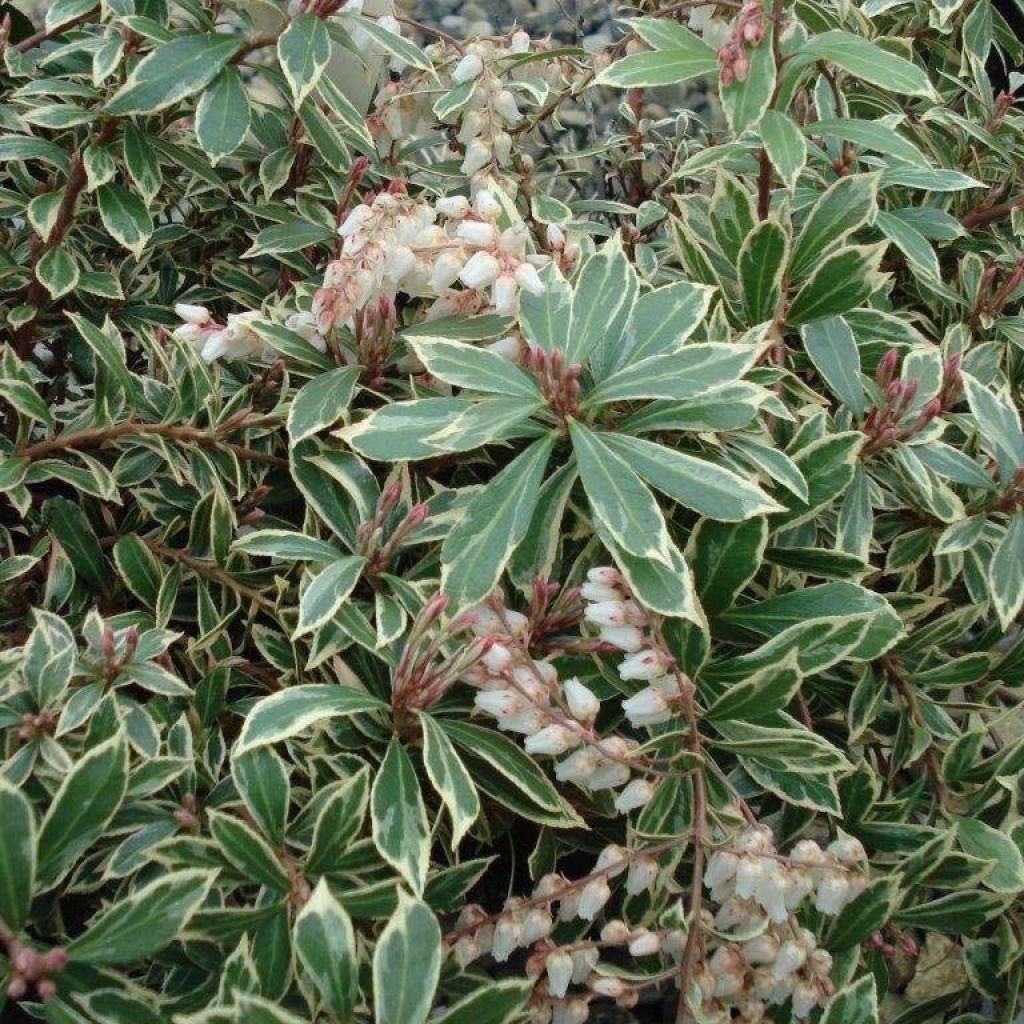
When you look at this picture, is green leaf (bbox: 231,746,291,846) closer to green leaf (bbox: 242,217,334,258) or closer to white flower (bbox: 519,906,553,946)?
white flower (bbox: 519,906,553,946)

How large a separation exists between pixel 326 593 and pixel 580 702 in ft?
0.79

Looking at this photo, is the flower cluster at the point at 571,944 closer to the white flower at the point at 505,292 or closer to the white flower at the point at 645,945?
the white flower at the point at 645,945

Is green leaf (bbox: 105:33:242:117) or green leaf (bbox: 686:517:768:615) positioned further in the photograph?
green leaf (bbox: 105:33:242:117)

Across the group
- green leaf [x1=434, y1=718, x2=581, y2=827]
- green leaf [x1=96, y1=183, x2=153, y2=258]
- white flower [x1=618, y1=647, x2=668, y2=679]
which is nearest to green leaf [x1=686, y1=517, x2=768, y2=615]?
white flower [x1=618, y1=647, x2=668, y2=679]

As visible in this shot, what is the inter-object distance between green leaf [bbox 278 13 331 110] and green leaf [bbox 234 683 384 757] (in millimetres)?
639

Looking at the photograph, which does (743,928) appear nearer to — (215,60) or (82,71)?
(215,60)

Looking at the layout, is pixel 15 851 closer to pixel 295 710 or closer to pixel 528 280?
pixel 295 710

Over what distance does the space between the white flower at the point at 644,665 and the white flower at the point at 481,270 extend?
38 centimetres

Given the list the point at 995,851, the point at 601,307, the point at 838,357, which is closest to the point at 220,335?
the point at 601,307

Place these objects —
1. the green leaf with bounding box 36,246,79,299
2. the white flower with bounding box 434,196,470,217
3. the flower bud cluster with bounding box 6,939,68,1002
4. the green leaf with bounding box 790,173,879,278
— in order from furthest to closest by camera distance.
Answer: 1. the green leaf with bounding box 36,246,79,299
2. the green leaf with bounding box 790,173,879,278
3. the white flower with bounding box 434,196,470,217
4. the flower bud cluster with bounding box 6,939,68,1002

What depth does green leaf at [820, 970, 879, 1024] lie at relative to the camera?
934 millimetres

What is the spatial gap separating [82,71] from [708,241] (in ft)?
2.67

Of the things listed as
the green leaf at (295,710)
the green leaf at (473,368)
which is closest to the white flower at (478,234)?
the green leaf at (473,368)

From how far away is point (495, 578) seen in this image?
0.90 metres
